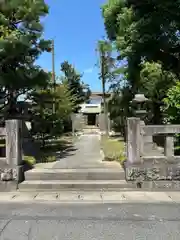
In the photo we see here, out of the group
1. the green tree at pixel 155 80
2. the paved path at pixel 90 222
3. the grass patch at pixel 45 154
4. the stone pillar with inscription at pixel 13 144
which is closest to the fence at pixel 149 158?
the paved path at pixel 90 222

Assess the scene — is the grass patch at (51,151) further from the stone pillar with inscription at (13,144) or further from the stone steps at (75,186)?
the stone steps at (75,186)

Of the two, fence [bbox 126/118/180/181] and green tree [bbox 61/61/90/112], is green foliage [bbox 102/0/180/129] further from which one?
green tree [bbox 61/61/90/112]

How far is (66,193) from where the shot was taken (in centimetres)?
740

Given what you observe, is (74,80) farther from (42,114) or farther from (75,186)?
(75,186)

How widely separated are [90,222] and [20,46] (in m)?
7.03

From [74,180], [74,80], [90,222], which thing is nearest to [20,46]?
[74,180]

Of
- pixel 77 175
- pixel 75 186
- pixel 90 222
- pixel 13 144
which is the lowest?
pixel 90 222

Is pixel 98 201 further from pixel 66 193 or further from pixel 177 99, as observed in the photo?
pixel 177 99

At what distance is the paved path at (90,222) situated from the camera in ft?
15.4

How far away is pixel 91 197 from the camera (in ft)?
23.1

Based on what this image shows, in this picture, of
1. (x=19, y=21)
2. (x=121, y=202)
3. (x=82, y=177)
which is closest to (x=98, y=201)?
(x=121, y=202)

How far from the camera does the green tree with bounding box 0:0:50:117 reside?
1066 centimetres

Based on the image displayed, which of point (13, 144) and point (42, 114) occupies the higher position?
point (42, 114)

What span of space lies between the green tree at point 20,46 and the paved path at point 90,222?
5.68 meters
